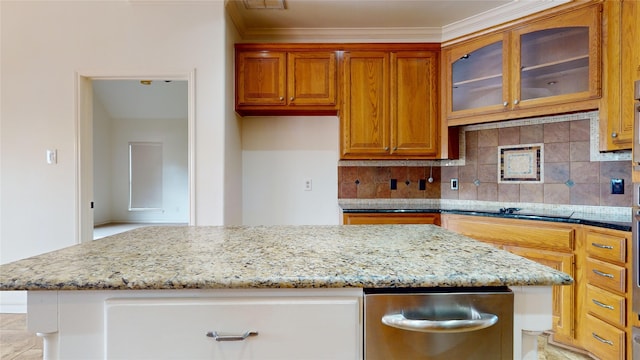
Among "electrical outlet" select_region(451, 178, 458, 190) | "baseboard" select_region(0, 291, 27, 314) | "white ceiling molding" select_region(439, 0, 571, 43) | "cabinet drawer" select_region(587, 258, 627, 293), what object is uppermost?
"white ceiling molding" select_region(439, 0, 571, 43)

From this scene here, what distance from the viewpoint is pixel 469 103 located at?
2.80 m

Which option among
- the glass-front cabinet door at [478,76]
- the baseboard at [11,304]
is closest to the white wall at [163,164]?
the baseboard at [11,304]

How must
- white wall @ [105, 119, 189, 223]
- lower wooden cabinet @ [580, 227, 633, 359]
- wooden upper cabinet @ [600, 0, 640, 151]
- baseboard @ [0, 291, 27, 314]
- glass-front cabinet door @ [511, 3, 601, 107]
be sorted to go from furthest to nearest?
white wall @ [105, 119, 189, 223] < baseboard @ [0, 291, 27, 314] < glass-front cabinet door @ [511, 3, 601, 107] < wooden upper cabinet @ [600, 0, 640, 151] < lower wooden cabinet @ [580, 227, 633, 359]

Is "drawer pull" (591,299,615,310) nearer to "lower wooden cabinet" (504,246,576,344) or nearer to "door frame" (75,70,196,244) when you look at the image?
"lower wooden cabinet" (504,246,576,344)

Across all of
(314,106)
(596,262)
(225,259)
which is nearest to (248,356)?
(225,259)

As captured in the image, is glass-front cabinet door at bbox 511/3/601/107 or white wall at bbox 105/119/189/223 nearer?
glass-front cabinet door at bbox 511/3/601/107

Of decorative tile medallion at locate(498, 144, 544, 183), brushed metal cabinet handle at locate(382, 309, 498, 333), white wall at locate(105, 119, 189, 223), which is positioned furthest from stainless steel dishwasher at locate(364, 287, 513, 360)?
white wall at locate(105, 119, 189, 223)

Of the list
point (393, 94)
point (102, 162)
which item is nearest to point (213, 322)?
point (393, 94)

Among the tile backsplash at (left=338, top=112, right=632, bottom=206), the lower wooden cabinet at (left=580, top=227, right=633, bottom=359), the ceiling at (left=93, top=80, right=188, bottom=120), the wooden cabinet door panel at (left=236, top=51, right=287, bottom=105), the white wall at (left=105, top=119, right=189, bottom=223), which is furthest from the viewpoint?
the white wall at (left=105, top=119, right=189, bottom=223)

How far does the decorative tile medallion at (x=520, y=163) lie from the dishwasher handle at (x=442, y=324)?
244 centimetres

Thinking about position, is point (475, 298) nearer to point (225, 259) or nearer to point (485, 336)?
point (485, 336)

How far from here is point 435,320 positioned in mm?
758

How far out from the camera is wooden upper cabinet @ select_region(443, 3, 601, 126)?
2.25m

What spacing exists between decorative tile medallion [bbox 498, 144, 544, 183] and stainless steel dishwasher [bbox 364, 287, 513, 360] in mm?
2402
